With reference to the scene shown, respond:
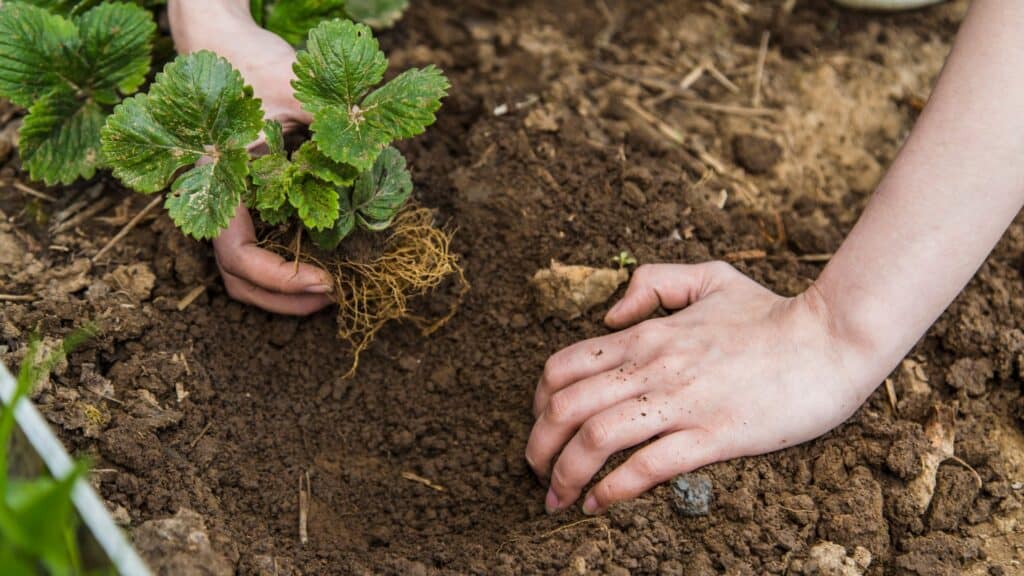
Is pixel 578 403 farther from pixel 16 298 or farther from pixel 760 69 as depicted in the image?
pixel 760 69

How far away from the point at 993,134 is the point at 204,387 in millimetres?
1673

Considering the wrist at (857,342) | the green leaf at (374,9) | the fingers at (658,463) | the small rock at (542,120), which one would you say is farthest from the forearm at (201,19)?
the wrist at (857,342)

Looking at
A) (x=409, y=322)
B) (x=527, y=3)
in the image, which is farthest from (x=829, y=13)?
(x=409, y=322)

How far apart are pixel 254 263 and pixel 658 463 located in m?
0.94

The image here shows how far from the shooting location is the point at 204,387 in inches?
81.6

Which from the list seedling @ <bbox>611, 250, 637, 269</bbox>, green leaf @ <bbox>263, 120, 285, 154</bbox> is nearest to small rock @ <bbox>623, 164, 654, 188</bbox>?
seedling @ <bbox>611, 250, 637, 269</bbox>

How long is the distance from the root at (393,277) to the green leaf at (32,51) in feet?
2.29

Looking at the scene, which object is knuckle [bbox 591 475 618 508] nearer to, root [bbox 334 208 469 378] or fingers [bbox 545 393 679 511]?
fingers [bbox 545 393 679 511]

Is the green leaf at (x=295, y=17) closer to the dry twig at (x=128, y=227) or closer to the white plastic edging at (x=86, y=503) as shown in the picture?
the dry twig at (x=128, y=227)

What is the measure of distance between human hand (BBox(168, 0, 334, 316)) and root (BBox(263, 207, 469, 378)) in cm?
5

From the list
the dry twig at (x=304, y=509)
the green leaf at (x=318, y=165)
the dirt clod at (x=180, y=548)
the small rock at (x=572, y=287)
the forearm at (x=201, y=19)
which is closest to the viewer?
the dirt clod at (x=180, y=548)

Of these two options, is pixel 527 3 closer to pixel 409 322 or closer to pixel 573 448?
pixel 409 322

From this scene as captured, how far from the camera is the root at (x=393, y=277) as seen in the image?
2.15 m

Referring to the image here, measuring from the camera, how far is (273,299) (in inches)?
85.2
